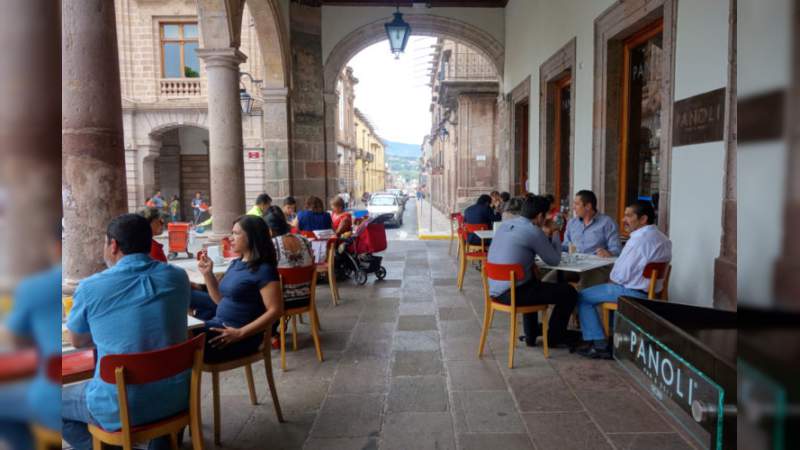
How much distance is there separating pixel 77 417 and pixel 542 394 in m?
2.58

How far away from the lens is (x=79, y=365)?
2.43 meters

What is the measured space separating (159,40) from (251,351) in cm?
1940

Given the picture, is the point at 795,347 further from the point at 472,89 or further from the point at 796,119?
the point at 472,89

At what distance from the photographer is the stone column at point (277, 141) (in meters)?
9.41

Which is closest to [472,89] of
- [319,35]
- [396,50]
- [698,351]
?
[319,35]

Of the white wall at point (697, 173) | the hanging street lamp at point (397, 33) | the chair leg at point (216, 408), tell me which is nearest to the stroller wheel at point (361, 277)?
the hanging street lamp at point (397, 33)

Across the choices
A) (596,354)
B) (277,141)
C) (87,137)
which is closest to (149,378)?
(87,137)

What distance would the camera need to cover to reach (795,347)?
442 millimetres

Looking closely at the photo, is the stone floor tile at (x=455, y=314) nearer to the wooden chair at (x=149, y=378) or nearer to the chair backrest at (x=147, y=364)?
the wooden chair at (x=149, y=378)

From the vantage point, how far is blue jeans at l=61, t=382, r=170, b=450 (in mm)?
2262

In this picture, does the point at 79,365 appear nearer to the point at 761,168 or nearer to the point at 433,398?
the point at 433,398

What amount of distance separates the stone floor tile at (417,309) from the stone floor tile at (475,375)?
1.59 metres

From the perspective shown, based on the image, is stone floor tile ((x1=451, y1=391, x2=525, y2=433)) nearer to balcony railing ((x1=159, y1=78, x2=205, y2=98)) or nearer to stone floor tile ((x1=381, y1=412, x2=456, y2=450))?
stone floor tile ((x1=381, y1=412, x2=456, y2=450))

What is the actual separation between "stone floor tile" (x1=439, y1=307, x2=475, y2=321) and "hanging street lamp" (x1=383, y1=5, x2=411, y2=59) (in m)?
4.69
